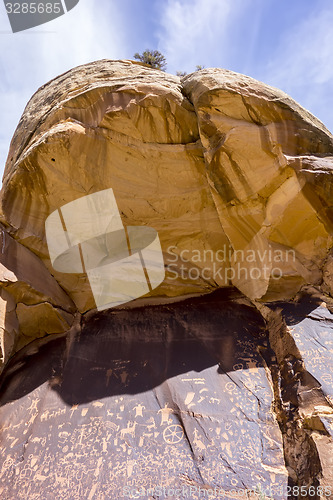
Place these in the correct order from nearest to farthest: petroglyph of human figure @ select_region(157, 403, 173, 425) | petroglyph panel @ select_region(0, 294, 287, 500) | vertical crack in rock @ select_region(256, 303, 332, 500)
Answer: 1. vertical crack in rock @ select_region(256, 303, 332, 500)
2. petroglyph panel @ select_region(0, 294, 287, 500)
3. petroglyph of human figure @ select_region(157, 403, 173, 425)

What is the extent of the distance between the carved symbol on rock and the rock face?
0.05ft

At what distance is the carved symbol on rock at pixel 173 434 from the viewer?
13.1 feet

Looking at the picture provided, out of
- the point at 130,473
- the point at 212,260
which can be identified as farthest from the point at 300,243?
the point at 130,473

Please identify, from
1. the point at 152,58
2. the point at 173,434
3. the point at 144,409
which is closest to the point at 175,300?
the point at 144,409

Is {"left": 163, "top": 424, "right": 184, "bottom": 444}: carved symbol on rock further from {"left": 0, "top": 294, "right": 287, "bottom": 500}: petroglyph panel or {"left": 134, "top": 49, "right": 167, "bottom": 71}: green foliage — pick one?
{"left": 134, "top": 49, "right": 167, "bottom": 71}: green foliage

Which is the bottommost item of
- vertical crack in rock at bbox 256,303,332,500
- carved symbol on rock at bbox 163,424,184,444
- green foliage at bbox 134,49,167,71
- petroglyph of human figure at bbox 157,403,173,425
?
carved symbol on rock at bbox 163,424,184,444

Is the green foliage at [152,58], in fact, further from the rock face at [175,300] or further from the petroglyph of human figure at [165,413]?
the petroglyph of human figure at [165,413]

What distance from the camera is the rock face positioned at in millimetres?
3912

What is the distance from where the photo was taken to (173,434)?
13.3ft

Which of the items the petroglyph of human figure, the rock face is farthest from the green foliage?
the petroglyph of human figure

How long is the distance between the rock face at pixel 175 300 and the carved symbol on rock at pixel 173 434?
15 millimetres

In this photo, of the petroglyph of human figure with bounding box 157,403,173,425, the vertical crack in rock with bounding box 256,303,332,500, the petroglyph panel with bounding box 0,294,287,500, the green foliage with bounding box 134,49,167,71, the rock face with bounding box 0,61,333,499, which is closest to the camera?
the vertical crack in rock with bounding box 256,303,332,500

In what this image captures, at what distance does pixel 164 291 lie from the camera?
5.98 m

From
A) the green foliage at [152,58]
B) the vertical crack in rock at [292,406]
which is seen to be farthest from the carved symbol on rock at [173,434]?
the green foliage at [152,58]
